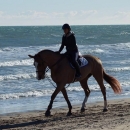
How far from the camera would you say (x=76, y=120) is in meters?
10.7

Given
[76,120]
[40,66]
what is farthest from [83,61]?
[76,120]

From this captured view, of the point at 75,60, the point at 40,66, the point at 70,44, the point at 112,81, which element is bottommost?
the point at 112,81

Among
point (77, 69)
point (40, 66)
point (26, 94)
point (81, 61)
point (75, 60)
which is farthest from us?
point (26, 94)

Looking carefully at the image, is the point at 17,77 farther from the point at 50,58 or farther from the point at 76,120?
the point at 76,120

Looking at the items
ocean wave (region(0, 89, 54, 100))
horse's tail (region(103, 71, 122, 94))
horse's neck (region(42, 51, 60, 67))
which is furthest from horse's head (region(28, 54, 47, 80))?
ocean wave (region(0, 89, 54, 100))

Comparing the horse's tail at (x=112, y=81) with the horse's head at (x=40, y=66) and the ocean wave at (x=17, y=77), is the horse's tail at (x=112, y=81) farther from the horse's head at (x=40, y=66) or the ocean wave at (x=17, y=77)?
the ocean wave at (x=17, y=77)

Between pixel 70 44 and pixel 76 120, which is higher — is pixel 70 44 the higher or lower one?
the higher one

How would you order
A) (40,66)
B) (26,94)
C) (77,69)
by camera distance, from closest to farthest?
1. (40,66)
2. (77,69)
3. (26,94)

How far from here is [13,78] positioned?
2050 cm

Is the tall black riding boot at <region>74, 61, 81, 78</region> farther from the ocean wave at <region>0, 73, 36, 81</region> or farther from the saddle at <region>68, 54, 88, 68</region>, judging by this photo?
the ocean wave at <region>0, 73, 36, 81</region>

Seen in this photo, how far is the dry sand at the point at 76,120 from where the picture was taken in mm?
9586

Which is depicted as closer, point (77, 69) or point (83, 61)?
point (77, 69)

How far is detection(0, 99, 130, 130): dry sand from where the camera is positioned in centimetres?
959

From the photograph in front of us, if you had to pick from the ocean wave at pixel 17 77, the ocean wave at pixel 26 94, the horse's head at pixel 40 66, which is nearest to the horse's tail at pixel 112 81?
the horse's head at pixel 40 66
